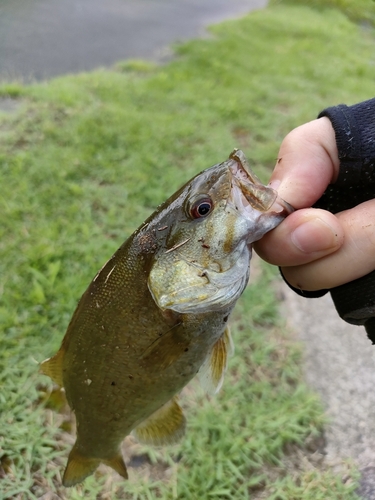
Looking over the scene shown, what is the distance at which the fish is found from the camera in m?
1.47

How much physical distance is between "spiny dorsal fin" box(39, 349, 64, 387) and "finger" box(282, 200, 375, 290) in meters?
1.05

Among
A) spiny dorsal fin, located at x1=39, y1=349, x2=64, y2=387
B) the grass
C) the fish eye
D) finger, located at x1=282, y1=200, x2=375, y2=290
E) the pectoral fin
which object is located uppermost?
the fish eye

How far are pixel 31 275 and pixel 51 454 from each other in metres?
1.34

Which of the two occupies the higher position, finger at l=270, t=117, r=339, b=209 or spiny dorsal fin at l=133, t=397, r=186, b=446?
finger at l=270, t=117, r=339, b=209

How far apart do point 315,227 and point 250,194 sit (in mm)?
240

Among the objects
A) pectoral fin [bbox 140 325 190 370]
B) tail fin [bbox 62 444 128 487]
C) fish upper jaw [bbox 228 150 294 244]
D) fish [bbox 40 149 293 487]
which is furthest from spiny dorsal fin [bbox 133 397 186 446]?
fish upper jaw [bbox 228 150 294 244]

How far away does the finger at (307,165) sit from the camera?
1.53m

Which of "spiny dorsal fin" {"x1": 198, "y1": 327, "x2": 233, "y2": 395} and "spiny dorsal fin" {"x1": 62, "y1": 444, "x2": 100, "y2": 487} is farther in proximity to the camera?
"spiny dorsal fin" {"x1": 62, "y1": 444, "x2": 100, "y2": 487}

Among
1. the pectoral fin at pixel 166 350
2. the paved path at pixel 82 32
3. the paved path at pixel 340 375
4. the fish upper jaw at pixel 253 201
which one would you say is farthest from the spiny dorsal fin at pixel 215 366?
the paved path at pixel 82 32

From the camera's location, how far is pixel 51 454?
2311 mm

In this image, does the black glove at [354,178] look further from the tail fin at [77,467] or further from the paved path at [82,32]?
the paved path at [82,32]

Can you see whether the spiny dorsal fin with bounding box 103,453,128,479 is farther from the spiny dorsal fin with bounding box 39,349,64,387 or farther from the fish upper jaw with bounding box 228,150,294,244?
the fish upper jaw with bounding box 228,150,294,244

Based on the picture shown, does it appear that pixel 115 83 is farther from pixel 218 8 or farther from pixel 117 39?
pixel 218 8

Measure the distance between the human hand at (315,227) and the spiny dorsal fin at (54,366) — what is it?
0.94m
